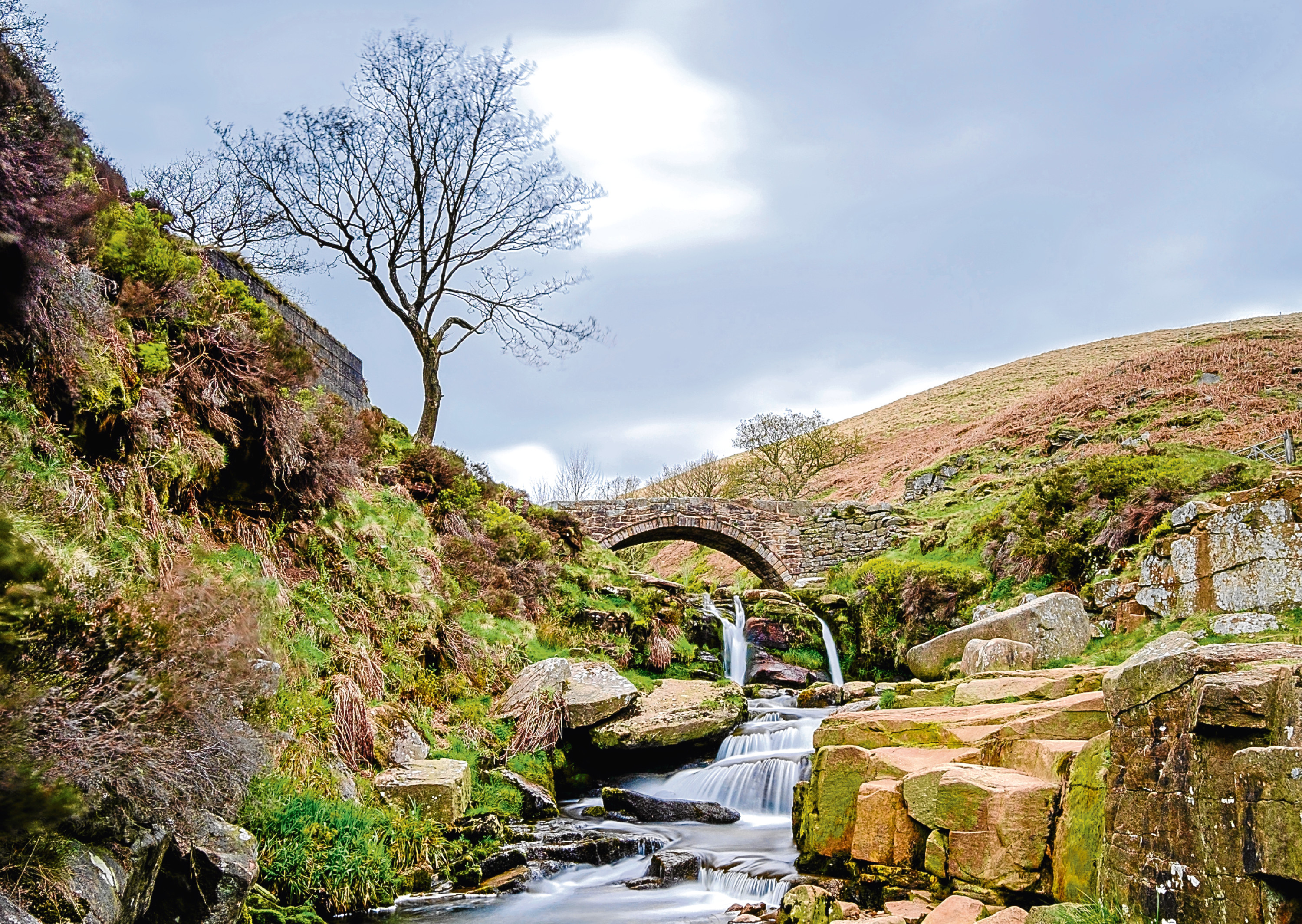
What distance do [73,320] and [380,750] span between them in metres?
4.39

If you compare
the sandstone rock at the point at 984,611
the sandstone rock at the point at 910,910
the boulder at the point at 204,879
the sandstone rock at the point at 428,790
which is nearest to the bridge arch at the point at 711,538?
the sandstone rock at the point at 984,611

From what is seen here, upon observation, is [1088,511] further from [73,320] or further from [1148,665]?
[73,320]

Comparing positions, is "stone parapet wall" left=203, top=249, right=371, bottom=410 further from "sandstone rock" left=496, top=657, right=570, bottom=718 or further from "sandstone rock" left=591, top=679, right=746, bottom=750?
"sandstone rock" left=591, top=679, right=746, bottom=750

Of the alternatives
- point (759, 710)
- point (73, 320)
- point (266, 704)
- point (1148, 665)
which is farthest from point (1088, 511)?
point (73, 320)

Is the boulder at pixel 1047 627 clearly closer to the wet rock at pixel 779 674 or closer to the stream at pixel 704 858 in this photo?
the stream at pixel 704 858

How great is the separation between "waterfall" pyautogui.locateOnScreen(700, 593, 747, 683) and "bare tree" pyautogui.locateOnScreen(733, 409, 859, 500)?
1666 cm

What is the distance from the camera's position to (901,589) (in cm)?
1906

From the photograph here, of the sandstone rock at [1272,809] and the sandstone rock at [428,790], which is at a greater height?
the sandstone rock at [1272,809]

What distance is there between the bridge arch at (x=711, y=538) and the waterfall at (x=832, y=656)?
5986 millimetres

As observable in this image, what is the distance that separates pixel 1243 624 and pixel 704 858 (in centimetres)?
639

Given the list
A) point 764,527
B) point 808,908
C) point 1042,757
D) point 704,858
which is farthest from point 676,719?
point 764,527

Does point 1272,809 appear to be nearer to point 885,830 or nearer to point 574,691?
point 885,830

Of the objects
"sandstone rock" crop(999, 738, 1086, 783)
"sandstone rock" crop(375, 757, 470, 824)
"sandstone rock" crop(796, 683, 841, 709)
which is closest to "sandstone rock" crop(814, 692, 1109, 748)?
"sandstone rock" crop(999, 738, 1086, 783)

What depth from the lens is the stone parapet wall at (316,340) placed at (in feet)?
40.4
